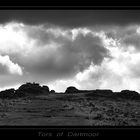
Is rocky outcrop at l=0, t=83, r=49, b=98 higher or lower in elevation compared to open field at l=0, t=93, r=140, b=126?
higher

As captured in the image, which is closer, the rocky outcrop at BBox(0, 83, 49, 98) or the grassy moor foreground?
the grassy moor foreground

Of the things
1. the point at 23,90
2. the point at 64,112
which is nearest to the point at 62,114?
the point at 64,112

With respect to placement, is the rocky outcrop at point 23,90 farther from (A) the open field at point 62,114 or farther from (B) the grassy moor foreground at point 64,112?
(A) the open field at point 62,114

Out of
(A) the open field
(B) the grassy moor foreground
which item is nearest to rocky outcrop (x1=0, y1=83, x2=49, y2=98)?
(B) the grassy moor foreground

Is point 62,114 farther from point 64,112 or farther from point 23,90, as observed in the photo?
point 23,90

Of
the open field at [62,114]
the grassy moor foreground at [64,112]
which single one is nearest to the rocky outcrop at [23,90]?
the grassy moor foreground at [64,112]

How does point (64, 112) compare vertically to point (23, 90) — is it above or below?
below

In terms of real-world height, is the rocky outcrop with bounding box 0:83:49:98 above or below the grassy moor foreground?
above

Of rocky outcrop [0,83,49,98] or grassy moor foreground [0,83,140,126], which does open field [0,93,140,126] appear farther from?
rocky outcrop [0,83,49,98]

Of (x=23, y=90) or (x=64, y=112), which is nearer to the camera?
(x=64, y=112)
